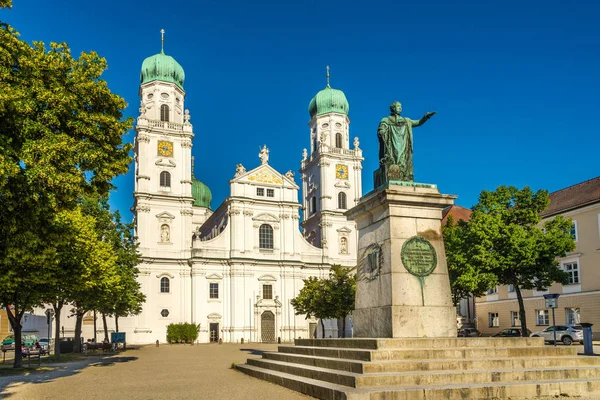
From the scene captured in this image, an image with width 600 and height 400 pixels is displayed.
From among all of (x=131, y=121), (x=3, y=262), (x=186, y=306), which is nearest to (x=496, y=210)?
(x=131, y=121)

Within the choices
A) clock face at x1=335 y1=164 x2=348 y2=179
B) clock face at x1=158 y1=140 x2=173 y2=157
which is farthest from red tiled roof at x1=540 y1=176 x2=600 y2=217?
clock face at x1=158 y1=140 x2=173 y2=157

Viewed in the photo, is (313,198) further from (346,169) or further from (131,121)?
(131,121)

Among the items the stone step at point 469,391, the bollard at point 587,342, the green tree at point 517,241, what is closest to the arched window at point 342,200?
the green tree at point 517,241

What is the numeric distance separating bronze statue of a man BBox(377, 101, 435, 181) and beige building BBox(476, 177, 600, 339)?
1074 inches

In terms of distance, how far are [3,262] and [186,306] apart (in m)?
43.2

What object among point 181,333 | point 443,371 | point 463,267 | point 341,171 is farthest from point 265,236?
point 443,371

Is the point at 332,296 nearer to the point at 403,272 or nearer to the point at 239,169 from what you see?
the point at 239,169

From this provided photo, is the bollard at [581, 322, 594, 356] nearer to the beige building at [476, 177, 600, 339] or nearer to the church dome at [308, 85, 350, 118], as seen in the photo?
the beige building at [476, 177, 600, 339]

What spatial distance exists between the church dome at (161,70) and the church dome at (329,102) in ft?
55.2

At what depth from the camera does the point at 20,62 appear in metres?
14.6

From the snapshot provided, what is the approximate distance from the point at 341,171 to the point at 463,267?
37.3 metres

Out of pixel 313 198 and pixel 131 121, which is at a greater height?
pixel 313 198

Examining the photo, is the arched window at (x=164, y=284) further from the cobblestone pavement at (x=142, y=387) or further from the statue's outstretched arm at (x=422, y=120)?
the statue's outstretched arm at (x=422, y=120)

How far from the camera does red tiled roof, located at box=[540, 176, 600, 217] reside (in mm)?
39438
